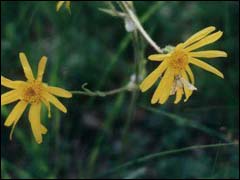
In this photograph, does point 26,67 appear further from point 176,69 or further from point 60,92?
point 176,69

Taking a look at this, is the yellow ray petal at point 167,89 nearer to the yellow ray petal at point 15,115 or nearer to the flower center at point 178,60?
the flower center at point 178,60

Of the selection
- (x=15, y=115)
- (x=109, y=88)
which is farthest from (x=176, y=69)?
(x=109, y=88)

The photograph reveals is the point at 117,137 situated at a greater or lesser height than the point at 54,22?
lesser

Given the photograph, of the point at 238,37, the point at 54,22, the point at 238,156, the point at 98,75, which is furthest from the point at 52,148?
the point at 238,37

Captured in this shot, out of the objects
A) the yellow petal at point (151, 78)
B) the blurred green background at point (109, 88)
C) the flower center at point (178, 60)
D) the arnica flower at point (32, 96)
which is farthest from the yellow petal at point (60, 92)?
the blurred green background at point (109, 88)

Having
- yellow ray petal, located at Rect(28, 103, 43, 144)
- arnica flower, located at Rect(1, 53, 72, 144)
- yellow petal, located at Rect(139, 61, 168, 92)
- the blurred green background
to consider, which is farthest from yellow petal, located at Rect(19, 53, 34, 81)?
the blurred green background

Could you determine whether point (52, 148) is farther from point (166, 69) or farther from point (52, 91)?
point (166, 69)
